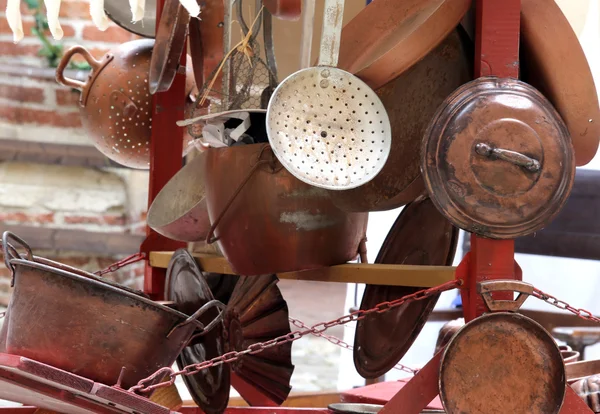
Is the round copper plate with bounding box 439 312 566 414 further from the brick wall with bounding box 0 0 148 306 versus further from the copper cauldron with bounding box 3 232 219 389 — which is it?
the brick wall with bounding box 0 0 148 306

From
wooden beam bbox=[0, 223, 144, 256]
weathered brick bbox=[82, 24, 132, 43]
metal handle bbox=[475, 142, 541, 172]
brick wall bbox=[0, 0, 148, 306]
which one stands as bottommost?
wooden beam bbox=[0, 223, 144, 256]

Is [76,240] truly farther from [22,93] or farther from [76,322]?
[76,322]

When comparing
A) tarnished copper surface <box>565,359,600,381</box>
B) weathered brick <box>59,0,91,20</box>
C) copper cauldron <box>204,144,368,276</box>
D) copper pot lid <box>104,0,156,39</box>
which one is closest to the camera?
copper cauldron <box>204,144,368,276</box>

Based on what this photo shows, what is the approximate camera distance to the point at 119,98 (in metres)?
2.43

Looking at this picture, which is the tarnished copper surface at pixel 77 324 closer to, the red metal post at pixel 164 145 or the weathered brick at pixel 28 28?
the red metal post at pixel 164 145

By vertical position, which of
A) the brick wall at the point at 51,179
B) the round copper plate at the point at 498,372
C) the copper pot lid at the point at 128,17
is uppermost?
the copper pot lid at the point at 128,17

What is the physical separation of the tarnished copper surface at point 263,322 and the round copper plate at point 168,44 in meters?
0.60

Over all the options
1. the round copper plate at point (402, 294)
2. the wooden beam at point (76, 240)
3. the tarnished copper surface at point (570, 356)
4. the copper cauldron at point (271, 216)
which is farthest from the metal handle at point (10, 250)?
the wooden beam at point (76, 240)

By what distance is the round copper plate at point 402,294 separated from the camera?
1.97 metres

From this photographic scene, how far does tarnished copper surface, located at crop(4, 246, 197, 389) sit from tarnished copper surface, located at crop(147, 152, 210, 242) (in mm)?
684

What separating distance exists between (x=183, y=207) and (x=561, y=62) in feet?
3.93

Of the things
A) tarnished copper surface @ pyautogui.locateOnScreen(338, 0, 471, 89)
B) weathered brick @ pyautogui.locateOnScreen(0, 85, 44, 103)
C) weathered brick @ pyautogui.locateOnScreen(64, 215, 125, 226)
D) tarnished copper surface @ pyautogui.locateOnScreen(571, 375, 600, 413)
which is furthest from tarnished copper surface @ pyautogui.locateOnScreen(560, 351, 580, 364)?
weathered brick @ pyautogui.locateOnScreen(0, 85, 44, 103)

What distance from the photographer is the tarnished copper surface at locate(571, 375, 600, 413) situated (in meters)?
1.64

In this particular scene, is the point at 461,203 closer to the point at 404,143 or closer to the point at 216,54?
the point at 404,143
